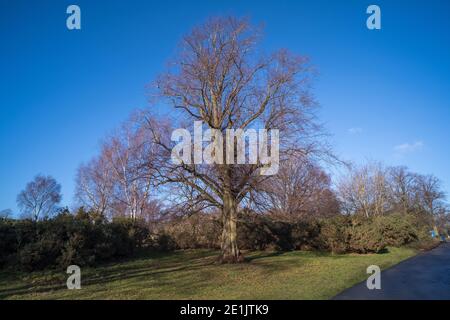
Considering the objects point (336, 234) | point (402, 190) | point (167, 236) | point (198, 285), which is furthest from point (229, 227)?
point (402, 190)

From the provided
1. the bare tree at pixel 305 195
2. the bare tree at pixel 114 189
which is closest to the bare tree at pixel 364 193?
the bare tree at pixel 305 195

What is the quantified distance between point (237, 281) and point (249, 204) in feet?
20.2

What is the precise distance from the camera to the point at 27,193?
47.2m

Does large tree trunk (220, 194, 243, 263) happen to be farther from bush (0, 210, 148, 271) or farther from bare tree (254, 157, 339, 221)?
bare tree (254, 157, 339, 221)

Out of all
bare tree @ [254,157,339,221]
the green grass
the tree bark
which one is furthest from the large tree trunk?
bare tree @ [254,157,339,221]

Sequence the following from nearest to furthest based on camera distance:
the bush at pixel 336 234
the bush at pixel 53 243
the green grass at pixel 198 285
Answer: the green grass at pixel 198 285, the bush at pixel 53 243, the bush at pixel 336 234

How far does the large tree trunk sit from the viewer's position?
1697 cm

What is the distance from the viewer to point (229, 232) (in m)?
17.2

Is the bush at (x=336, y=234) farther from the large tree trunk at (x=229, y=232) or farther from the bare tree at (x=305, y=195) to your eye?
the large tree trunk at (x=229, y=232)

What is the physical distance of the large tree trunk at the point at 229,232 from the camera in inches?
668

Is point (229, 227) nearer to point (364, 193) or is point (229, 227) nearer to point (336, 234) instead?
point (336, 234)
